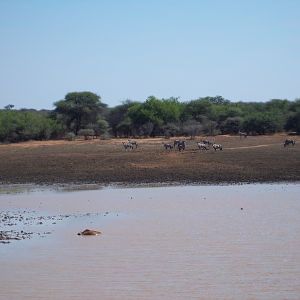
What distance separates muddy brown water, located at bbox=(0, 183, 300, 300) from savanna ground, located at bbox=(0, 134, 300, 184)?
7.06 meters

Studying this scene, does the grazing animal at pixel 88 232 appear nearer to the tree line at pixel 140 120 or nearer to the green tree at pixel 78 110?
the tree line at pixel 140 120

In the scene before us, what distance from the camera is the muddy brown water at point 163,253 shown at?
32.7ft

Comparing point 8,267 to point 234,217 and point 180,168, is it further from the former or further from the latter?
point 180,168

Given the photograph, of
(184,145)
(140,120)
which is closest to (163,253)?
(184,145)

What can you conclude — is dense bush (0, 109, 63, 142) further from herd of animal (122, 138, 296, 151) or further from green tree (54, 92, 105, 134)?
herd of animal (122, 138, 296, 151)

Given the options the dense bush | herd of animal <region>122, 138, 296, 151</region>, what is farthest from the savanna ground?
the dense bush

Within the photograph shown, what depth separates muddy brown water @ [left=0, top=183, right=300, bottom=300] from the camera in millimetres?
9953

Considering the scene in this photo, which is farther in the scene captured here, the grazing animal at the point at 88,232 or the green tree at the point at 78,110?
the green tree at the point at 78,110

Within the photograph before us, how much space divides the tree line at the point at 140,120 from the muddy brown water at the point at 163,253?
3900cm

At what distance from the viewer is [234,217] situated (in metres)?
16.9

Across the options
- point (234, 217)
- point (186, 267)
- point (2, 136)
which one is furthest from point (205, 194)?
point (2, 136)

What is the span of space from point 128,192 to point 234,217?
771 cm

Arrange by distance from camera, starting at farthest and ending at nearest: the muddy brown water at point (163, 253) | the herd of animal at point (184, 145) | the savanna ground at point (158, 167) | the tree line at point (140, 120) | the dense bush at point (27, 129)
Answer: the tree line at point (140, 120) < the dense bush at point (27, 129) < the herd of animal at point (184, 145) < the savanna ground at point (158, 167) < the muddy brown water at point (163, 253)

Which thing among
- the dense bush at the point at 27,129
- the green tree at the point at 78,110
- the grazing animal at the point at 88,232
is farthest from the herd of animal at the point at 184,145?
the green tree at the point at 78,110
